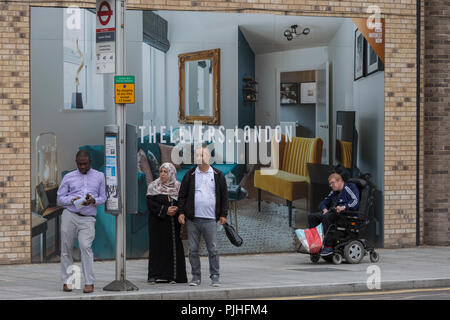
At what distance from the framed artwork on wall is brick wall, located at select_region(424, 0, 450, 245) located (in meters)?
2.12

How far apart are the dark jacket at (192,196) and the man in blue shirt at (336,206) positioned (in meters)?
2.52

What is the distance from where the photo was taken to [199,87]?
12.7 meters

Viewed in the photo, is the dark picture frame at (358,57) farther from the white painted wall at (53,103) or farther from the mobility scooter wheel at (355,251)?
the white painted wall at (53,103)

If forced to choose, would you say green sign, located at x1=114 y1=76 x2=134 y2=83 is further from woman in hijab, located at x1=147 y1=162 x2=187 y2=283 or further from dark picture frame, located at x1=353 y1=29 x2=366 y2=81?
dark picture frame, located at x1=353 y1=29 x2=366 y2=81

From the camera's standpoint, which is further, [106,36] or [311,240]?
[311,240]

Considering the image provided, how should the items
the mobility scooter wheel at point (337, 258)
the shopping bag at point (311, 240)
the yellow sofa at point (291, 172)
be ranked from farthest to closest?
the yellow sofa at point (291, 172) < the mobility scooter wheel at point (337, 258) < the shopping bag at point (311, 240)

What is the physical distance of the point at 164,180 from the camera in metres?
10.1

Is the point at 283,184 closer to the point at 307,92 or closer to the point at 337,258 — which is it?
the point at 307,92

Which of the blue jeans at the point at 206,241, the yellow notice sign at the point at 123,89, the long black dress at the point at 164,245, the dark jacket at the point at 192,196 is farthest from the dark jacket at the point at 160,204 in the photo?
the yellow notice sign at the point at 123,89

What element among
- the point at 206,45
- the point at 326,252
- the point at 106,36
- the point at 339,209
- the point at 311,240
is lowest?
the point at 326,252

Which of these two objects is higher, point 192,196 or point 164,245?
point 192,196

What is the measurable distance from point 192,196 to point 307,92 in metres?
4.04

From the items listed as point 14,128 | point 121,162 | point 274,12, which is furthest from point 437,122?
point 14,128

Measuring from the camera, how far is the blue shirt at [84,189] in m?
9.29
